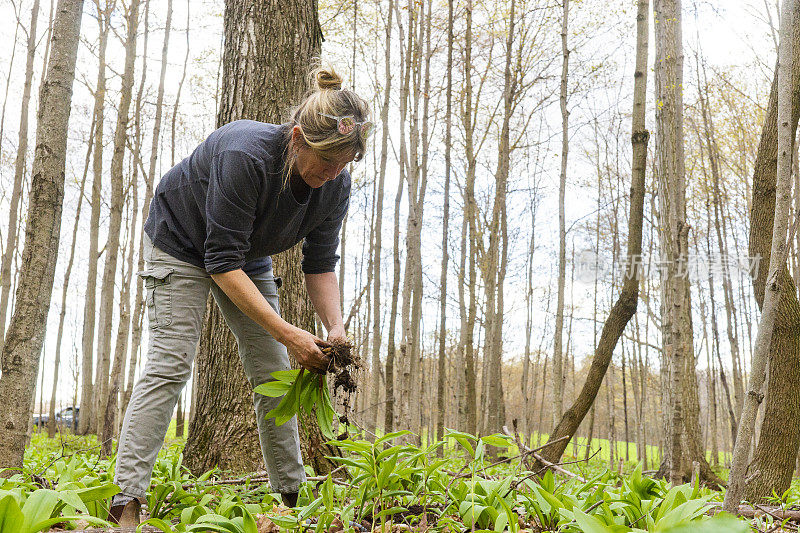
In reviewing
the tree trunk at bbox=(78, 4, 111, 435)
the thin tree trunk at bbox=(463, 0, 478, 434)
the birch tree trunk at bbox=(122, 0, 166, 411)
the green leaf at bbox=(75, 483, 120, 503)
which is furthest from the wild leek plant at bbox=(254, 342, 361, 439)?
the tree trunk at bbox=(78, 4, 111, 435)

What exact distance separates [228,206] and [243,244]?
0.15 m

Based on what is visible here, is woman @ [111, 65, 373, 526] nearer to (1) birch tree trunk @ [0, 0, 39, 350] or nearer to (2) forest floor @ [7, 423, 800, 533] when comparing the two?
(2) forest floor @ [7, 423, 800, 533]

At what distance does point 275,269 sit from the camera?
337 centimetres

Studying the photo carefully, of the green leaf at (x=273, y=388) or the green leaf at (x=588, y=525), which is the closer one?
the green leaf at (x=588, y=525)

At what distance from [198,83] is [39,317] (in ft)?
36.0

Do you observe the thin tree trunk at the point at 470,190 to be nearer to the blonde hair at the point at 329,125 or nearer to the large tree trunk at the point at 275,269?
the large tree trunk at the point at 275,269

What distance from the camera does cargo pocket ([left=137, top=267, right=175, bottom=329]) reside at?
7.09ft

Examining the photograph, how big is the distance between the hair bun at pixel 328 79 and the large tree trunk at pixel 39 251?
5.06 ft

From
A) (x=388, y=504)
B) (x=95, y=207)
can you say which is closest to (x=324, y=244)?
(x=388, y=504)

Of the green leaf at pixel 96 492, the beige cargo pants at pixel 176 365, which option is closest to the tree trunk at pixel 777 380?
the beige cargo pants at pixel 176 365

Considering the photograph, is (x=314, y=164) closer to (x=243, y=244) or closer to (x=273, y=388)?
(x=243, y=244)

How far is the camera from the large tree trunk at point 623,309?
4.67 meters

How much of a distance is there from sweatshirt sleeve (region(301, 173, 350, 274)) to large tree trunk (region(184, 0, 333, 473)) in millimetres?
813

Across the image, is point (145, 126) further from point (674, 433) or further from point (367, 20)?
point (674, 433)
